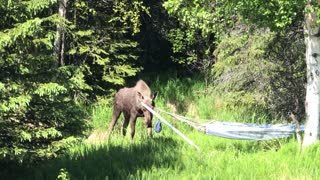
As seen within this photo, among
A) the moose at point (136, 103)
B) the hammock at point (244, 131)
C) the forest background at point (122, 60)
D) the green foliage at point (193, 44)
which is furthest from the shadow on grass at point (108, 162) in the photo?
the green foliage at point (193, 44)

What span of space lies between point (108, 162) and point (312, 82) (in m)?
4.00

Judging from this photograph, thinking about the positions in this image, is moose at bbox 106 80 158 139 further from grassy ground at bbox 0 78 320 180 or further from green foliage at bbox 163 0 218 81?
green foliage at bbox 163 0 218 81

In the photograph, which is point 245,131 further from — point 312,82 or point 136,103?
point 136,103

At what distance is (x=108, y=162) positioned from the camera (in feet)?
30.6

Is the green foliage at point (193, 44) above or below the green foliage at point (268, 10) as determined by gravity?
below

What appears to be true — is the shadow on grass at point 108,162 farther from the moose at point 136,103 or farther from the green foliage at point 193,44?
the green foliage at point 193,44

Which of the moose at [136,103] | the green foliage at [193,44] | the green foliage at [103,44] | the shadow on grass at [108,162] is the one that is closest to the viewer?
the shadow on grass at [108,162]

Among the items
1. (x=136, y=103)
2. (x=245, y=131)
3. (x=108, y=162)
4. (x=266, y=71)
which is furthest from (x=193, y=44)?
(x=108, y=162)

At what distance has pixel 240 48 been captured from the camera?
14234mm

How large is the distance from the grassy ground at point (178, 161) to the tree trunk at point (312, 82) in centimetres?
37

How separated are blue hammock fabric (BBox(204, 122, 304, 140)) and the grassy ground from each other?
0.89 feet

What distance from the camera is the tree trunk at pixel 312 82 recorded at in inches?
376

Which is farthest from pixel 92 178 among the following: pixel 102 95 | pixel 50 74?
pixel 102 95

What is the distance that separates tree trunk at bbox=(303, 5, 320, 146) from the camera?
955 centimetres
